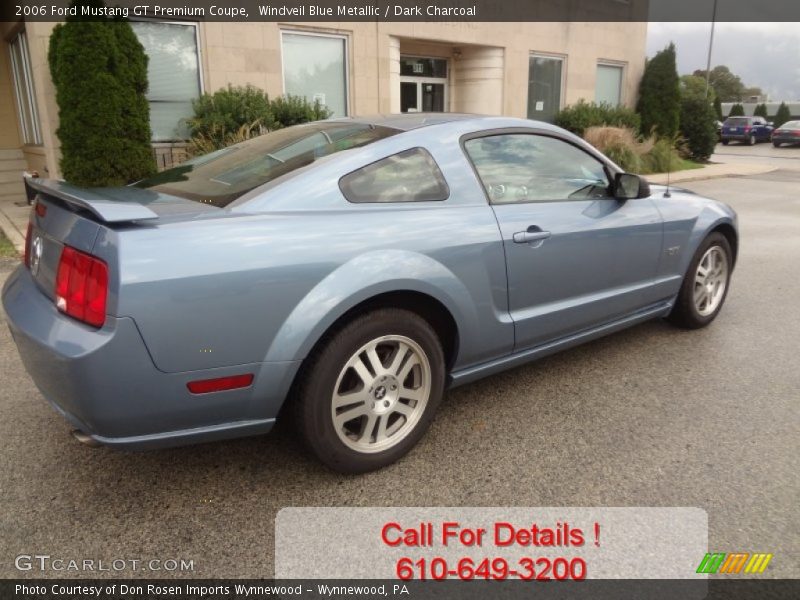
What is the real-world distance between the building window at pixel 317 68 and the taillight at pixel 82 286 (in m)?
10.4

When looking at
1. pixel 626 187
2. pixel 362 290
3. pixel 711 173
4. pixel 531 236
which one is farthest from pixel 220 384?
pixel 711 173

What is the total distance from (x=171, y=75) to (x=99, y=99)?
251 cm

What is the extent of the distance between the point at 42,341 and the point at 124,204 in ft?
1.93

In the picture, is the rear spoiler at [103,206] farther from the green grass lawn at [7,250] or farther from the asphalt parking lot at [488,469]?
the green grass lawn at [7,250]

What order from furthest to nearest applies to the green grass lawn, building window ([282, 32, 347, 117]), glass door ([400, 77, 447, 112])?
glass door ([400, 77, 447, 112]) → building window ([282, 32, 347, 117]) → the green grass lawn

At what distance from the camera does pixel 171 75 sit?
35.0ft

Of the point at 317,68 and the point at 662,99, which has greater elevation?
the point at 317,68

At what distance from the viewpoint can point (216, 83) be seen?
36.2 feet

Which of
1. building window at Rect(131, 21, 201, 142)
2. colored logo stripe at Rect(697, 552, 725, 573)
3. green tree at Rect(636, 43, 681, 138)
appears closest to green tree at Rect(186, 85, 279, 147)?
building window at Rect(131, 21, 201, 142)

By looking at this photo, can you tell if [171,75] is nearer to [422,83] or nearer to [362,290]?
[422,83]

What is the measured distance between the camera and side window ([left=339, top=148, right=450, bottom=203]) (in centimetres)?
276

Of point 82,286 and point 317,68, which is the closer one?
point 82,286

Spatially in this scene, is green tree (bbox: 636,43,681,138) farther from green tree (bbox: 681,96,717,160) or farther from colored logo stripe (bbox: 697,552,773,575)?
colored logo stripe (bbox: 697,552,773,575)

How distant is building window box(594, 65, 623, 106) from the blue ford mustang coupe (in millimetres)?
17258
